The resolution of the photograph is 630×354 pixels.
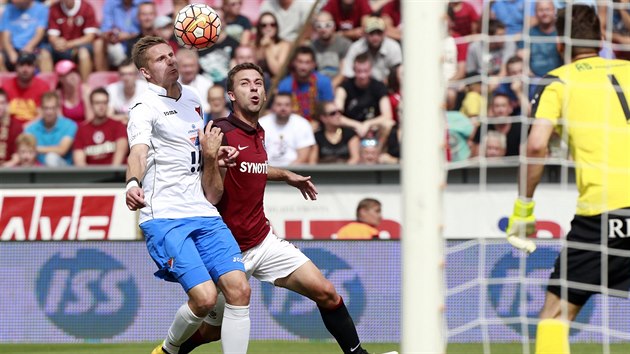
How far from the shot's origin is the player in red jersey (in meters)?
7.07

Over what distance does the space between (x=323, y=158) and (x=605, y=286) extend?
6.45 metres

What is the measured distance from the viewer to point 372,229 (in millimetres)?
11250

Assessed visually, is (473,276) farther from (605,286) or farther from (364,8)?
(364,8)

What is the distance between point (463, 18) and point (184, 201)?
661cm

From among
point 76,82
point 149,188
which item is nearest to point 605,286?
point 149,188

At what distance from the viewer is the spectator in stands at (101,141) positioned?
1267 centimetres

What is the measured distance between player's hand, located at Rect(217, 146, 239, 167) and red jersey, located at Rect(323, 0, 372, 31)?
688 centimetres

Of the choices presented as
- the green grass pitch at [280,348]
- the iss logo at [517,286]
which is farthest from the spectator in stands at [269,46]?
the iss logo at [517,286]

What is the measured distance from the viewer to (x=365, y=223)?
37.0 feet

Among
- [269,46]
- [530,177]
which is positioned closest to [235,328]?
[530,177]

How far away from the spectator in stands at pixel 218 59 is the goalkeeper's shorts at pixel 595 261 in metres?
7.52

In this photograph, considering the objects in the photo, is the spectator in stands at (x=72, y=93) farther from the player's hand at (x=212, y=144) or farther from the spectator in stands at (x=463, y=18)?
the player's hand at (x=212, y=144)

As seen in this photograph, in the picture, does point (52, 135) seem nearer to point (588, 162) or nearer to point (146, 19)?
point (146, 19)

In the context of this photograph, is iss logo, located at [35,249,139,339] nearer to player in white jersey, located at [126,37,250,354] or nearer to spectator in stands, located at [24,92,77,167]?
spectator in stands, located at [24,92,77,167]
